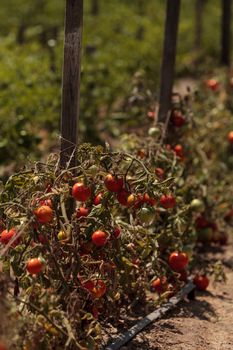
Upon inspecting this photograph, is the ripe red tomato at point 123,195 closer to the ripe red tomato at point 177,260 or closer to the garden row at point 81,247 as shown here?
the garden row at point 81,247

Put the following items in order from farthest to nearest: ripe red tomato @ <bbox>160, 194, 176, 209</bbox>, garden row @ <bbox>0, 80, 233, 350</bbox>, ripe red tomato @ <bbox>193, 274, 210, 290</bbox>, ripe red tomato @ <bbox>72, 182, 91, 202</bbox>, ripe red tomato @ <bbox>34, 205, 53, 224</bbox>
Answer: ripe red tomato @ <bbox>193, 274, 210, 290</bbox>, ripe red tomato @ <bbox>160, 194, 176, 209</bbox>, ripe red tomato @ <bbox>72, 182, 91, 202</bbox>, ripe red tomato @ <bbox>34, 205, 53, 224</bbox>, garden row @ <bbox>0, 80, 233, 350</bbox>

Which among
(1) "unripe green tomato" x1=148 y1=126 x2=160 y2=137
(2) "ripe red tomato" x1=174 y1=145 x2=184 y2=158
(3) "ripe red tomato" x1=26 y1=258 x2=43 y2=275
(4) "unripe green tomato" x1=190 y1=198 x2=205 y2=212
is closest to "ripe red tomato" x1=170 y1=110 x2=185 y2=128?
(2) "ripe red tomato" x1=174 y1=145 x2=184 y2=158

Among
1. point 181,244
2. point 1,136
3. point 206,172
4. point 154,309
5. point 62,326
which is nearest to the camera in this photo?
point 62,326

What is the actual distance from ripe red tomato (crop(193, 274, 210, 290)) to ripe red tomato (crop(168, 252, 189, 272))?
0.39m

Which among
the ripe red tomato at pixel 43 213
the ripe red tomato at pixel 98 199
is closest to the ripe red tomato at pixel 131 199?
the ripe red tomato at pixel 98 199

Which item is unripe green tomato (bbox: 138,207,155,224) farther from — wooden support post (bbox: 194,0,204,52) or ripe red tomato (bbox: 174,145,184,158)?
wooden support post (bbox: 194,0,204,52)

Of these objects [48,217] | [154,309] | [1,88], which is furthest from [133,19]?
[48,217]

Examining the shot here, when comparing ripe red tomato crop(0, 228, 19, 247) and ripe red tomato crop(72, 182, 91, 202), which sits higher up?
ripe red tomato crop(72, 182, 91, 202)

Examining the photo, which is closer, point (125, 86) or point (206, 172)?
point (206, 172)

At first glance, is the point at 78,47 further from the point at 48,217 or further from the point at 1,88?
the point at 1,88

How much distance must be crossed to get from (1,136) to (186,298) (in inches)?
94.9

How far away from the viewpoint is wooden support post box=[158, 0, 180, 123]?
214 inches

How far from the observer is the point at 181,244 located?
14.9ft

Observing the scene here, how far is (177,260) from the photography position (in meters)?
4.35
